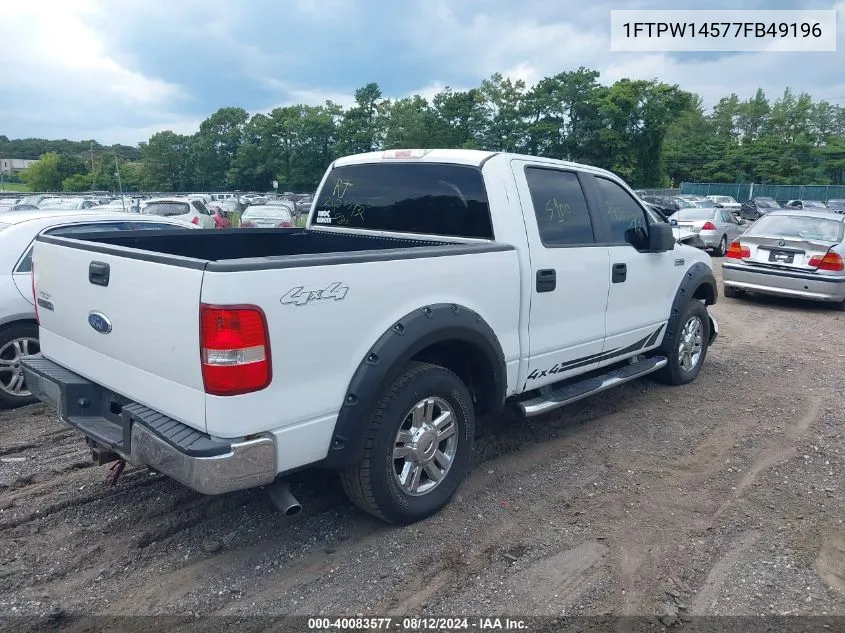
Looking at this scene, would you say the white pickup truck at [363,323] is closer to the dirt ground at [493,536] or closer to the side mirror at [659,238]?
the side mirror at [659,238]

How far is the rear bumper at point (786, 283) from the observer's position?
→ 10078mm

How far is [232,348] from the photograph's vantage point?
2715 mm

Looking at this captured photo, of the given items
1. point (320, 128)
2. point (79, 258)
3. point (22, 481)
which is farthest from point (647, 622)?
point (320, 128)

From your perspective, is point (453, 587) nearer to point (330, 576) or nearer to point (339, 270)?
point (330, 576)

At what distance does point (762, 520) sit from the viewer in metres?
3.85

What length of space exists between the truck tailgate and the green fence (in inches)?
2614

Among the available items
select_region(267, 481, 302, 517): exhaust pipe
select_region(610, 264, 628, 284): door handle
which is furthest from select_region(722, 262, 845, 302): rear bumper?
select_region(267, 481, 302, 517): exhaust pipe

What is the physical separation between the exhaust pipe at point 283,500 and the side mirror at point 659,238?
3563mm

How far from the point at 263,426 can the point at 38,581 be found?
54.6 inches

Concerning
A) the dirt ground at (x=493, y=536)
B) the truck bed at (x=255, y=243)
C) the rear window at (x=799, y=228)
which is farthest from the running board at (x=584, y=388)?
the rear window at (x=799, y=228)

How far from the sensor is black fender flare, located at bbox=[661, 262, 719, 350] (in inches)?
232

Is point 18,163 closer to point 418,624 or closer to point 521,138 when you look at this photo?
point 521,138

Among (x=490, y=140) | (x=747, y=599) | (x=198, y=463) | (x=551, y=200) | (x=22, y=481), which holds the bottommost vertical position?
(x=747, y=599)

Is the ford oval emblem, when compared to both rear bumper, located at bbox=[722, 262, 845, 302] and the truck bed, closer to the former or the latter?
the truck bed
